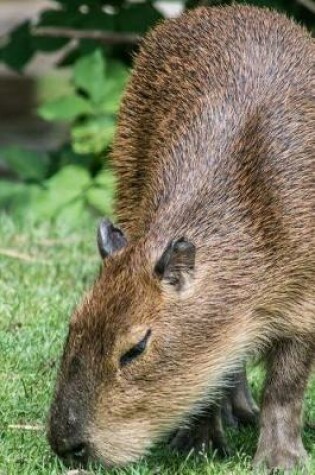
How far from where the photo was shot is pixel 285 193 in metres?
4.95

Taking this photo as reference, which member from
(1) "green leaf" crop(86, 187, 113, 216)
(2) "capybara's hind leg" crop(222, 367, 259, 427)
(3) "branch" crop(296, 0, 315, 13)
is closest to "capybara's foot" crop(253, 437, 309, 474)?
(2) "capybara's hind leg" crop(222, 367, 259, 427)

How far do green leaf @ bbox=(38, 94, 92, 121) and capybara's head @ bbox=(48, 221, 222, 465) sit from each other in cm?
372

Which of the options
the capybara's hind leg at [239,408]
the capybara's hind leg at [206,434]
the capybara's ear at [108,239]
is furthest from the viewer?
the capybara's hind leg at [239,408]

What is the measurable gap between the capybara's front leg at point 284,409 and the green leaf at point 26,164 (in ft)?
13.2

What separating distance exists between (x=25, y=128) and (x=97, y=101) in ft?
15.5

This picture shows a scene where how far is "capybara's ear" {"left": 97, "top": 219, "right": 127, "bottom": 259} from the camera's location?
4.87 m

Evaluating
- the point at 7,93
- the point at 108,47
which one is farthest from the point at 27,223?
the point at 7,93

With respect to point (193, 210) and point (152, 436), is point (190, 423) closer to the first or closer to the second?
point (152, 436)

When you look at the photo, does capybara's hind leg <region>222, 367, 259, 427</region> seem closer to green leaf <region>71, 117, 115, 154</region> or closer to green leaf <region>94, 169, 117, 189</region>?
green leaf <region>94, 169, 117, 189</region>

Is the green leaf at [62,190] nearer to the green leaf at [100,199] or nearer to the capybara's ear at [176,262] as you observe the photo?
the green leaf at [100,199]

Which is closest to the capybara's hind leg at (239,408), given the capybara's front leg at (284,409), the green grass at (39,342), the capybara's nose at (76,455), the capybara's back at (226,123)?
the green grass at (39,342)

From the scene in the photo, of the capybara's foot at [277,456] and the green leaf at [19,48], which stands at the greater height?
the capybara's foot at [277,456]

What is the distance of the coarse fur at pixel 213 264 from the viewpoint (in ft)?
15.0

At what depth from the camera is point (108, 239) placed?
489 cm
